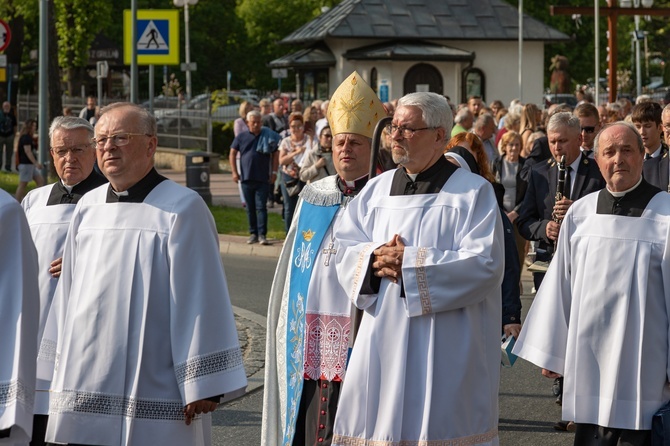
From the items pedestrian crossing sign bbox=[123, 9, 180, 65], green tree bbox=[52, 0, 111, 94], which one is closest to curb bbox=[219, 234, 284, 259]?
pedestrian crossing sign bbox=[123, 9, 180, 65]

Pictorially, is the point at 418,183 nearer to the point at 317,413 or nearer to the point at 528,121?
the point at 317,413

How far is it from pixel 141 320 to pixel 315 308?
1286 millimetres

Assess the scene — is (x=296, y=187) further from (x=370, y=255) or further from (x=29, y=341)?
(x=29, y=341)

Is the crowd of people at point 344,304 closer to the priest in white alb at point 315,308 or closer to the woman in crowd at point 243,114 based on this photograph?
the priest in white alb at point 315,308

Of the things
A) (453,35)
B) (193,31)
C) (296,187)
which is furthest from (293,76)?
(296,187)

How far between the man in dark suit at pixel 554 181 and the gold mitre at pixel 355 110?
217 centimetres

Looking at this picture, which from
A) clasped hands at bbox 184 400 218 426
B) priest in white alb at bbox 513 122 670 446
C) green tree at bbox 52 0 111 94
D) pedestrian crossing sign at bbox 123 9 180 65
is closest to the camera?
clasped hands at bbox 184 400 218 426

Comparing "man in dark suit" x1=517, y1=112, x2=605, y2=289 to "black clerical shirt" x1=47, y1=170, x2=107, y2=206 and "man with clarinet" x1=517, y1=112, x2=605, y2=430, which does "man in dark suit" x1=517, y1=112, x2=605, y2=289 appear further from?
"black clerical shirt" x1=47, y1=170, x2=107, y2=206

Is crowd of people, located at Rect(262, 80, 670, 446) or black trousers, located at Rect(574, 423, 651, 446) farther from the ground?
crowd of people, located at Rect(262, 80, 670, 446)

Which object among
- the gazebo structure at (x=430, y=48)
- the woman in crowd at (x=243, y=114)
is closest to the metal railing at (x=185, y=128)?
the woman in crowd at (x=243, y=114)

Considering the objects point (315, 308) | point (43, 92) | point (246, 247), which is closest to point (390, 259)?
point (315, 308)

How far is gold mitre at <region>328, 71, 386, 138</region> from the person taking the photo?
6.62m

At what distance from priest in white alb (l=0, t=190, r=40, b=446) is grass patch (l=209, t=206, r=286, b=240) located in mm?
12901

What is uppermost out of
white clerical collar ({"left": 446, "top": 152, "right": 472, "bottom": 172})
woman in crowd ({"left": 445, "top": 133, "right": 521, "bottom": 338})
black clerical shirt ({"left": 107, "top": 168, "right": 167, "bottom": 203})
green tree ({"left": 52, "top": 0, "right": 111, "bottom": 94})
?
green tree ({"left": 52, "top": 0, "right": 111, "bottom": 94})
